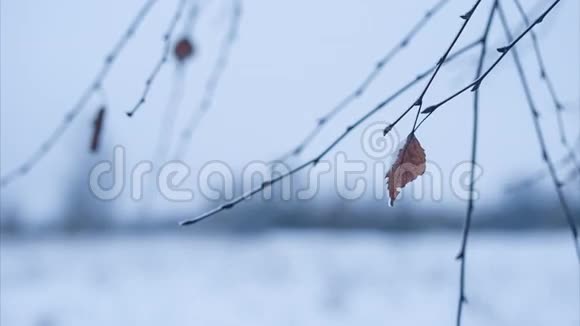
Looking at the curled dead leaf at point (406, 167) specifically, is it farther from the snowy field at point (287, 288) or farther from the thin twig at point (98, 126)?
the snowy field at point (287, 288)

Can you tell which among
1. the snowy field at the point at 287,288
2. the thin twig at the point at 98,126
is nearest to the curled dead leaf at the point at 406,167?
the thin twig at the point at 98,126

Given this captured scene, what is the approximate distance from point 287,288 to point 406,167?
4.05m

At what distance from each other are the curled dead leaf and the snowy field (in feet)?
8.03

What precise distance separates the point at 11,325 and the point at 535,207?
15833mm

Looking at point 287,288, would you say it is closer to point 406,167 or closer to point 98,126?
point 98,126

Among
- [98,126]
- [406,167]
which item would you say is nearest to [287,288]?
[98,126]

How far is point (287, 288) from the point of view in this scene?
4578 mm

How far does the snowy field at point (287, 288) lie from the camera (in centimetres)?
327

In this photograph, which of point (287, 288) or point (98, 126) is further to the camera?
point (287, 288)

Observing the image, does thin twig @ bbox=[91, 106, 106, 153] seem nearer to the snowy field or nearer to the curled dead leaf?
the curled dead leaf

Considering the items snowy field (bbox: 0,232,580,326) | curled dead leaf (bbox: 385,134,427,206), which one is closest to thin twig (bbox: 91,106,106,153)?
curled dead leaf (bbox: 385,134,427,206)

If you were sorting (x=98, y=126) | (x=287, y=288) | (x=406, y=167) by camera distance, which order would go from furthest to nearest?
(x=287, y=288) < (x=98, y=126) < (x=406, y=167)

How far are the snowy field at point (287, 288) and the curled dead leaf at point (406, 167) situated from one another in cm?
245

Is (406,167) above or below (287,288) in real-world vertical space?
above
